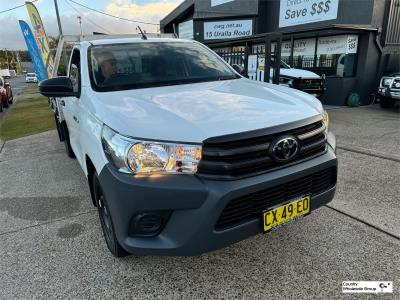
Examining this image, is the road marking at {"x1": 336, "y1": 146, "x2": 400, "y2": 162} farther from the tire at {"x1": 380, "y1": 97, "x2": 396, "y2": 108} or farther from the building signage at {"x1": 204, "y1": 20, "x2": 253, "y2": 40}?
the building signage at {"x1": 204, "y1": 20, "x2": 253, "y2": 40}

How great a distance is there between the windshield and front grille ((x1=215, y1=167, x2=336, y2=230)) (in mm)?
1519

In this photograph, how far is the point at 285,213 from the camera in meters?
2.27

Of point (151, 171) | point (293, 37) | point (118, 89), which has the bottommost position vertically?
point (151, 171)

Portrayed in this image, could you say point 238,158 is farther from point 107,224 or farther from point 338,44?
point 338,44

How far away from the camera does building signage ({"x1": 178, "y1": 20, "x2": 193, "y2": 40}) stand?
17.0 meters

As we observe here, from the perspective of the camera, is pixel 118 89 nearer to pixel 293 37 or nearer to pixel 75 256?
pixel 75 256

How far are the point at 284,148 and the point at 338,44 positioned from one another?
10.5m

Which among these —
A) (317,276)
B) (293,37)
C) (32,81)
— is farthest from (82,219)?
(32,81)

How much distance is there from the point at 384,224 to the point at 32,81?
1998 inches

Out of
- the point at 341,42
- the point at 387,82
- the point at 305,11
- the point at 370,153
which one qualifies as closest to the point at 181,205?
the point at 370,153

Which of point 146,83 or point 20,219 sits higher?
point 146,83

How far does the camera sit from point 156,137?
199cm

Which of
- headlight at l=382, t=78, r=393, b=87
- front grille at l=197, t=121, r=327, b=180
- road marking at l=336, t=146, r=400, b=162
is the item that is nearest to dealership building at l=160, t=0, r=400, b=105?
headlight at l=382, t=78, r=393, b=87

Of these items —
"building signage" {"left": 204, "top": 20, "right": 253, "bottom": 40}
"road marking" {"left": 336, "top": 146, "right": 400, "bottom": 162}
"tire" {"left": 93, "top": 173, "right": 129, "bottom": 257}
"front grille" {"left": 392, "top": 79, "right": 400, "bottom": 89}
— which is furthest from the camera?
"building signage" {"left": 204, "top": 20, "right": 253, "bottom": 40}
